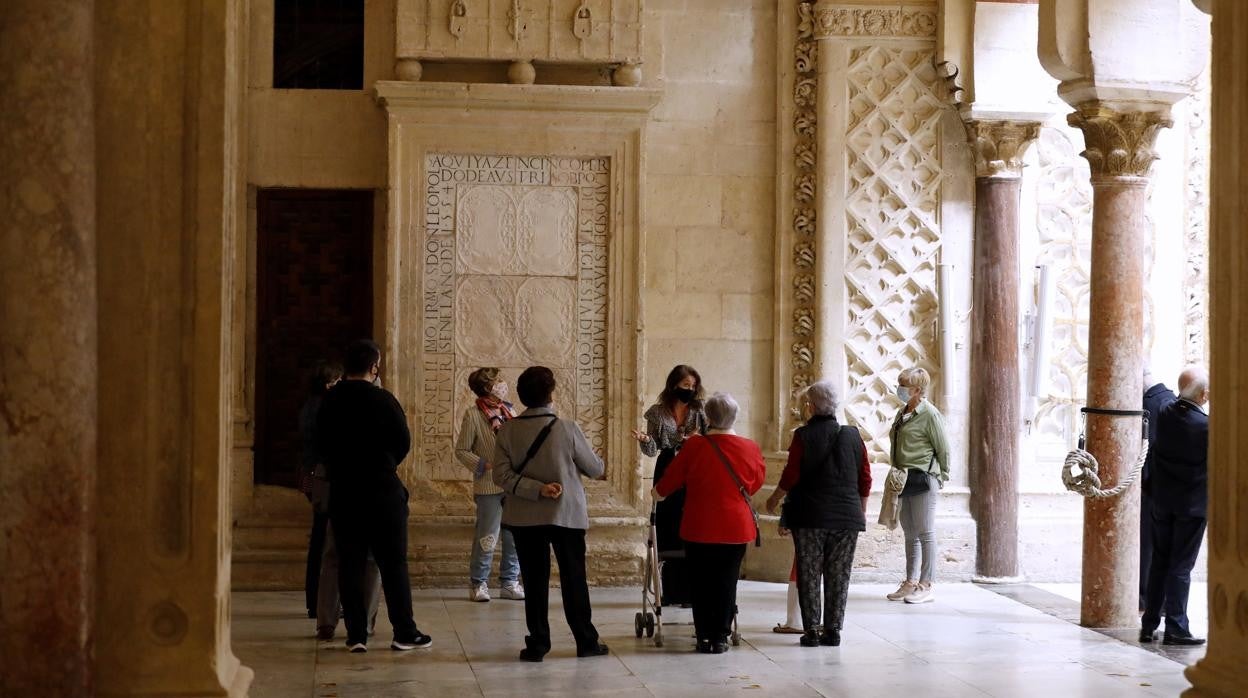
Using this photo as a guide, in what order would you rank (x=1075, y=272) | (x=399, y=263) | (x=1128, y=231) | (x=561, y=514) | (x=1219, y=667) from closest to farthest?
(x=1219, y=667)
(x=561, y=514)
(x=1128, y=231)
(x=399, y=263)
(x=1075, y=272)

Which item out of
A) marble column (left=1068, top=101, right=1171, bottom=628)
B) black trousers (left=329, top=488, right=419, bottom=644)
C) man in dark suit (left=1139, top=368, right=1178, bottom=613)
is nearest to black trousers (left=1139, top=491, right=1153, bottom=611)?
man in dark suit (left=1139, top=368, right=1178, bottom=613)

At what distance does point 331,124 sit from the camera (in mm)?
10188

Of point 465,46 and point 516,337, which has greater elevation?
point 465,46

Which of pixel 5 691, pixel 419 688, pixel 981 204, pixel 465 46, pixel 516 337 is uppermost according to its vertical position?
pixel 465 46

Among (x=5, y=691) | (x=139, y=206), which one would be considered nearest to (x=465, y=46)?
(x=139, y=206)

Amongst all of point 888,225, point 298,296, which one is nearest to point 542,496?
point 298,296

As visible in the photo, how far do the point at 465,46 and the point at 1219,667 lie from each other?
21.1ft

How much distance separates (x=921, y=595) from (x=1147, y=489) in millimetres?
1427

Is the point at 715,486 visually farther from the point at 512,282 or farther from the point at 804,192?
the point at 804,192

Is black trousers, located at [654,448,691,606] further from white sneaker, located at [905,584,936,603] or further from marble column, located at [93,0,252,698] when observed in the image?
marble column, located at [93,0,252,698]

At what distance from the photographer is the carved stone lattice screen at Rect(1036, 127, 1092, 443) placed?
35.0 feet

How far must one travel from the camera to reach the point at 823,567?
8.13 meters

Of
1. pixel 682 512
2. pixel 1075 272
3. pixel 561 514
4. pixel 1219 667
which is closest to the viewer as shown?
pixel 1219 667

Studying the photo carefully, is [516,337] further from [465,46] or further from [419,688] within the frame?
[419,688]
